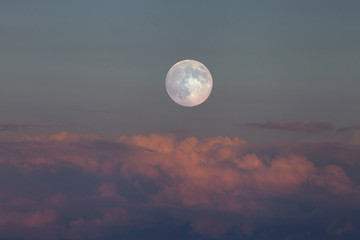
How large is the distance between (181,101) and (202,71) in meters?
7.47

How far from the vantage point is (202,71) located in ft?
331

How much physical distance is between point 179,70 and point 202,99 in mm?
7306

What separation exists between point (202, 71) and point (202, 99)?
569 cm

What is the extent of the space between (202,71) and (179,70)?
4758 millimetres

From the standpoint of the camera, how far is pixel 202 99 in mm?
99875

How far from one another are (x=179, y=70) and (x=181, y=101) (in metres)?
6.13

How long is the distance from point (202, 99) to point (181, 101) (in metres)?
4.20

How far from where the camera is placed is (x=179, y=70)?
99.5 meters

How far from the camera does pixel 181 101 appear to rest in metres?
99.4
